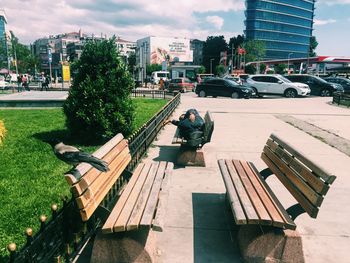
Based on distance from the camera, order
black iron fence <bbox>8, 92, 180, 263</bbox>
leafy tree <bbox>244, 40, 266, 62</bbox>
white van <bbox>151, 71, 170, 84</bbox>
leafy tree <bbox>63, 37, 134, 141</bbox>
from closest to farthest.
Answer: black iron fence <bbox>8, 92, 180, 263</bbox>
leafy tree <bbox>63, 37, 134, 141</bbox>
white van <bbox>151, 71, 170, 84</bbox>
leafy tree <bbox>244, 40, 266, 62</bbox>

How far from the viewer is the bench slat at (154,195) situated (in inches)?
115

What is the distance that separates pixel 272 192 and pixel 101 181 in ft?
6.56

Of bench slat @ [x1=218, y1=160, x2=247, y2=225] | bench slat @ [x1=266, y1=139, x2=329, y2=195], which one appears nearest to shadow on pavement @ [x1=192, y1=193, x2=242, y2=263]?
bench slat @ [x1=218, y1=160, x2=247, y2=225]

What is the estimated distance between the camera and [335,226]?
4.17m

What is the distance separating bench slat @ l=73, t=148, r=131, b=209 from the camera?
274 cm

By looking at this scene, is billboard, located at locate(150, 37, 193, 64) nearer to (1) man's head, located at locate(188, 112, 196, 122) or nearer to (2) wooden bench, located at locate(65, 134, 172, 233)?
(1) man's head, located at locate(188, 112, 196, 122)

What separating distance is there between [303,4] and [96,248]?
156 meters

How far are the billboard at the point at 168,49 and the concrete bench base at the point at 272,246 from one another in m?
116

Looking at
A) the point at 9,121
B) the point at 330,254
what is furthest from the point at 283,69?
the point at 330,254

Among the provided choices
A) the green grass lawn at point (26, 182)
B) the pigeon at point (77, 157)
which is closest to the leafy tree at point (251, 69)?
the green grass lawn at point (26, 182)

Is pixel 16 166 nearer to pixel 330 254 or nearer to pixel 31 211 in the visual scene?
pixel 31 211

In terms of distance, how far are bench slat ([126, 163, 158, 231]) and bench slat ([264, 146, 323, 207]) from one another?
167 cm

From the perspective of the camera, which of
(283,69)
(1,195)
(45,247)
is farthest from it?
(283,69)

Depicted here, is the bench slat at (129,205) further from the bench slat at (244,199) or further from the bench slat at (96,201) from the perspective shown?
the bench slat at (244,199)
